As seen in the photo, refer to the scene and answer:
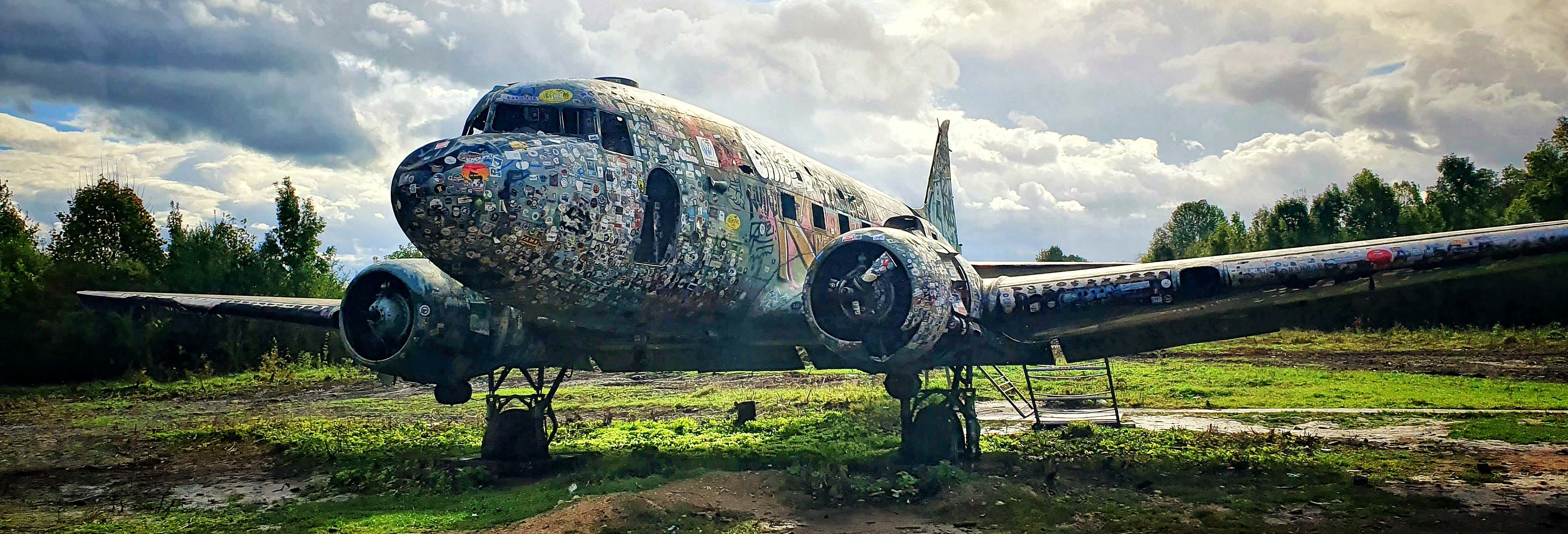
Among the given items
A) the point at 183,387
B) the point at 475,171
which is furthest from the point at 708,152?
the point at 183,387

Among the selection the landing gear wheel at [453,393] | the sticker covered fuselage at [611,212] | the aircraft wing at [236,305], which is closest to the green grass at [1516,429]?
the sticker covered fuselage at [611,212]

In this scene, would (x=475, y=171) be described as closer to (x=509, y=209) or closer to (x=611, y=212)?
(x=509, y=209)

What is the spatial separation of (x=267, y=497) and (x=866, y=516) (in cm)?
624

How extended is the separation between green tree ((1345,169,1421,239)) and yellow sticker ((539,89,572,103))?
145 ft

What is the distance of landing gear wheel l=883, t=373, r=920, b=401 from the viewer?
30.2 ft

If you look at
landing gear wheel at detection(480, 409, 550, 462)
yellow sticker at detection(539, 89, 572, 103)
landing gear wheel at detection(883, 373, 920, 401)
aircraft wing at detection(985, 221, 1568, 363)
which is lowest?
landing gear wheel at detection(480, 409, 550, 462)

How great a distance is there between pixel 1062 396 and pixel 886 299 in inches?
540

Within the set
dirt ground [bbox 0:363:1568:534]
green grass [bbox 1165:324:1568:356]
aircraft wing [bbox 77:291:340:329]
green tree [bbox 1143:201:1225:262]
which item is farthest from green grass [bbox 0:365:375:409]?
green tree [bbox 1143:201:1225:262]

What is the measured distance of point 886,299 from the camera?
795 centimetres

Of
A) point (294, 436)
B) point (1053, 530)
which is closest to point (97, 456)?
point (294, 436)

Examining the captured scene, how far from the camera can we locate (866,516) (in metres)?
7.28

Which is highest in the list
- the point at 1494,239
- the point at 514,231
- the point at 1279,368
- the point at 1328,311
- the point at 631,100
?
the point at 631,100

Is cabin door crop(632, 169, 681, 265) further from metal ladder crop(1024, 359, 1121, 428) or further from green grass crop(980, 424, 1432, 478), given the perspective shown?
green grass crop(980, 424, 1432, 478)

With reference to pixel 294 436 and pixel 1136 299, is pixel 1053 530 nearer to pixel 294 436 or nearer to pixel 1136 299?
pixel 1136 299
